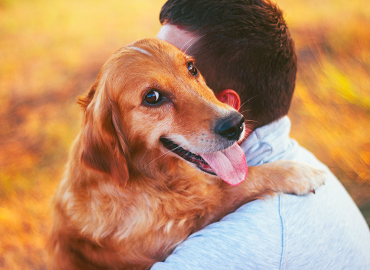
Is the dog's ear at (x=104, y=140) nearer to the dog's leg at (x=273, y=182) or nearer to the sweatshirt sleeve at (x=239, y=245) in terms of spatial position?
the sweatshirt sleeve at (x=239, y=245)

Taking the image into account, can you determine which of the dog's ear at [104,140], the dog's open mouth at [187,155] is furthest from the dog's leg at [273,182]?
the dog's ear at [104,140]

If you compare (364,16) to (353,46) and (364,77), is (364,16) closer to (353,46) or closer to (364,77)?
(353,46)

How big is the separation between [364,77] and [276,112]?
4.34m

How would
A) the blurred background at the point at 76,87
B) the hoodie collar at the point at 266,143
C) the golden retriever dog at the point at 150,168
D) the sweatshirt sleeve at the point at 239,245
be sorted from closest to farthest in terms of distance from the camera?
the sweatshirt sleeve at the point at 239,245, the golden retriever dog at the point at 150,168, the hoodie collar at the point at 266,143, the blurred background at the point at 76,87

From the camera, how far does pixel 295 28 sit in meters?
6.46

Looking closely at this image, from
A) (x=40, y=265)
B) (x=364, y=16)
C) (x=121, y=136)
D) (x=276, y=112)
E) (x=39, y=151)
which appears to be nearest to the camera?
(x=121, y=136)

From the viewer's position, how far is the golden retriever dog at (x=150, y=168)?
5.83 ft

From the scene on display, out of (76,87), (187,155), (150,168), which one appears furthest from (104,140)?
(76,87)

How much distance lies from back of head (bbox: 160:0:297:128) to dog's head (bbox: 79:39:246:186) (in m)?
0.18

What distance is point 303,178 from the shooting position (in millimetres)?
1864

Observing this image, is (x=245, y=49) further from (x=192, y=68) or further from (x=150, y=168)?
(x=150, y=168)

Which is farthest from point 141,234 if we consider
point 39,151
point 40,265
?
point 39,151

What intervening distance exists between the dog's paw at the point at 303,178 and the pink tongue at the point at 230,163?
368 mm

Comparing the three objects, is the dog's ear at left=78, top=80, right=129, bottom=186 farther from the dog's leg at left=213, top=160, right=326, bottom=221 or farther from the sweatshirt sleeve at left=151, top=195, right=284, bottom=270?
the dog's leg at left=213, top=160, right=326, bottom=221
